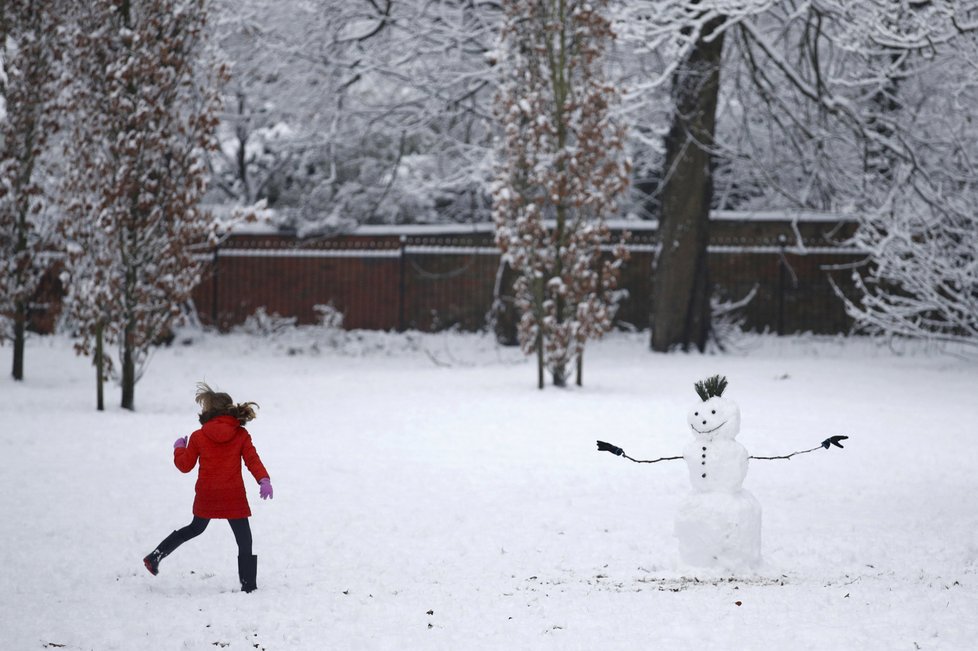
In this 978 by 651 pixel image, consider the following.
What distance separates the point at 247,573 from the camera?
578 cm

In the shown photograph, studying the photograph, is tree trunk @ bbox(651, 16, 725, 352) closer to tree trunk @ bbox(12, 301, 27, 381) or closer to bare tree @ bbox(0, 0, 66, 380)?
bare tree @ bbox(0, 0, 66, 380)

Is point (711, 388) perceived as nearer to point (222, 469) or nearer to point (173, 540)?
point (222, 469)

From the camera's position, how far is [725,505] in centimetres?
602

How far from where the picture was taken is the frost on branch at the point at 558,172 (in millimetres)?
14820

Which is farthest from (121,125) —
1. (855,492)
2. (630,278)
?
(630,278)

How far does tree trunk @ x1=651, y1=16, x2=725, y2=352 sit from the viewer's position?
18.6 m

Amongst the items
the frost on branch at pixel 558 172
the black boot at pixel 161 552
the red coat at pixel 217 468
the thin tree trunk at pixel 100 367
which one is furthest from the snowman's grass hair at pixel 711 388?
the frost on branch at pixel 558 172

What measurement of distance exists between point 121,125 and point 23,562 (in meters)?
6.90

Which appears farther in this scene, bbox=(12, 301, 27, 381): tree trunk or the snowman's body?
bbox=(12, 301, 27, 381): tree trunk

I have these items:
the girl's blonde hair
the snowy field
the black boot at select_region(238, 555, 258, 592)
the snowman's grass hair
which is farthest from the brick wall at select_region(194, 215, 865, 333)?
the black boot at select_region(238, 555, 258, 592)

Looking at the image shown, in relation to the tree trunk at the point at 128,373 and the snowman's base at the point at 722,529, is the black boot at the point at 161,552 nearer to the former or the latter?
the snowman's base at the point at 722,529

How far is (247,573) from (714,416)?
2528 millimetres

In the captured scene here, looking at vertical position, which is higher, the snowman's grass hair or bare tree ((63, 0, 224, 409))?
bare tree ((63, 0, 224, 409))

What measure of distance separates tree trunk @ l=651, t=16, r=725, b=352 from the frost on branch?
3668mm
